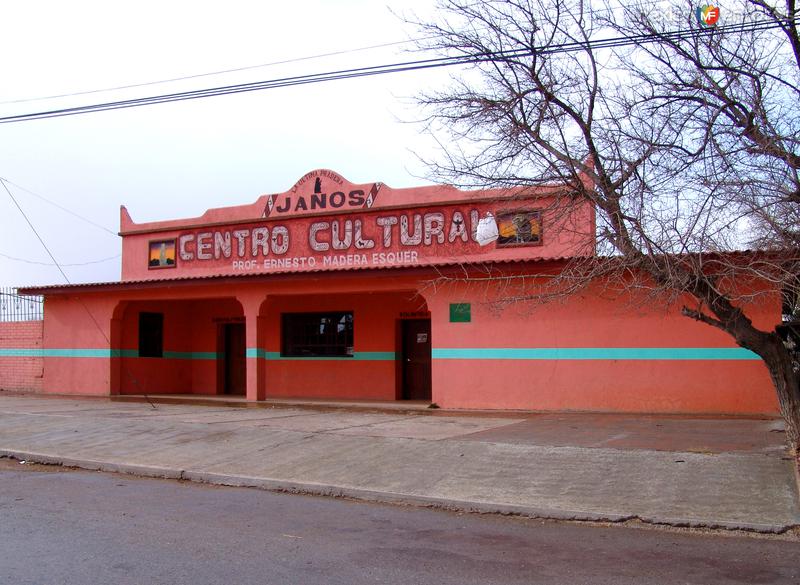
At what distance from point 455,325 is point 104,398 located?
10.3 m

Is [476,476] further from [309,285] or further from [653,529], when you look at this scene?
[309,285]

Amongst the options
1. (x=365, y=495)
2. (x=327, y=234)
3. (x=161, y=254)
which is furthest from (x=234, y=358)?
(x=365, y=495)

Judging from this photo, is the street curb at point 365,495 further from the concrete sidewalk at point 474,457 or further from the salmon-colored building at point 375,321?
the salmon-colored building at point 375,321

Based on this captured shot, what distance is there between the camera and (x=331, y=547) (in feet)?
22.2

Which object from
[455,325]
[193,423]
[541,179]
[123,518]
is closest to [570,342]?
[455,325]

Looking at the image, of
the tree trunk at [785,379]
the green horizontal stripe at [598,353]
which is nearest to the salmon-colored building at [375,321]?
the green horizontal stripe at [598,353]

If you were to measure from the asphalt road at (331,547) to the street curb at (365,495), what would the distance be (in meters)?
0.18

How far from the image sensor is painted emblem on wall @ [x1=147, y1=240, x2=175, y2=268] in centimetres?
2334

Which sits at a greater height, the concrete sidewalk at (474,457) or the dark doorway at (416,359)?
the dark doorway at (416,359)

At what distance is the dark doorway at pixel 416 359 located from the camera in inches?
795

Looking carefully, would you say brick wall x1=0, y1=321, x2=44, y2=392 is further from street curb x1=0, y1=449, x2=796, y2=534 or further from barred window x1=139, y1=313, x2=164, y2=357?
street curb x1=0, y1=449, x2=796, y2=534

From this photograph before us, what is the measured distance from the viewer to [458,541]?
7074 millimetres

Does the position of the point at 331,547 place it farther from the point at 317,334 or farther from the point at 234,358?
the point at 234,358

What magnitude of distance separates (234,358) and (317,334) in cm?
366
